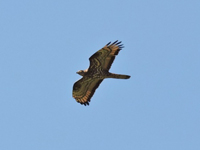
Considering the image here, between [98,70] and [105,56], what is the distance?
973mm

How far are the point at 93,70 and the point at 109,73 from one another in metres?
0.99

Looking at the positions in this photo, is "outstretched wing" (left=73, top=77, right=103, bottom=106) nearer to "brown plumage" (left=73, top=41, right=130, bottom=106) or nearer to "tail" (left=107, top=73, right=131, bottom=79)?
"brown plumage" (left=73, top=41, right=130, bottom=106)

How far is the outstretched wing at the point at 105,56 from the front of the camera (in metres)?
34.0

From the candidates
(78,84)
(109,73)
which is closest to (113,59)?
(109,73)

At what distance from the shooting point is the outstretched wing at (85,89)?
119 ft

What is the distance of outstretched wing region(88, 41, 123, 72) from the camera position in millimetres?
33969

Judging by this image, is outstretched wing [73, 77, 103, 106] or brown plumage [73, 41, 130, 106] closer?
brown plumage [73, 41, 130, 106]

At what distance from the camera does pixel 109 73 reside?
34.4 metres

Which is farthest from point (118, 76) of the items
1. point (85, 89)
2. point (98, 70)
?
point (85, 89)

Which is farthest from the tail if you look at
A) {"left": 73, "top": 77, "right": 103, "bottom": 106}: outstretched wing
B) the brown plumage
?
{"left": 73, "top": 77, "right": 103, "bottom": 106}: outstretched wing

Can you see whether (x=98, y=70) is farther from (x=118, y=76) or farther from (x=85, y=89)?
(x=85, y=89)

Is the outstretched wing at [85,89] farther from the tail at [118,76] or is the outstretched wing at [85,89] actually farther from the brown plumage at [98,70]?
the tail at [118,76]

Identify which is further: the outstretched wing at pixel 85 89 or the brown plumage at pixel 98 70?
the outstretched wing at pixel 85 89

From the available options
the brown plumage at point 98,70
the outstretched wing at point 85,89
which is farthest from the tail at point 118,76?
the outstretched wing at point 85,89
